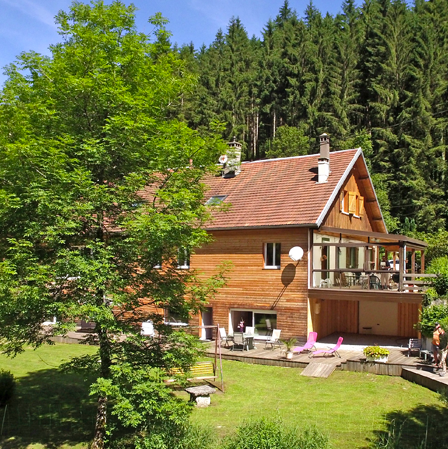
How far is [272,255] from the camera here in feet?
69.4

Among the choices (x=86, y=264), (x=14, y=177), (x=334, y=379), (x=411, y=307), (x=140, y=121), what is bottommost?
(x=334, y=379)

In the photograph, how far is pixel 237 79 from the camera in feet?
193

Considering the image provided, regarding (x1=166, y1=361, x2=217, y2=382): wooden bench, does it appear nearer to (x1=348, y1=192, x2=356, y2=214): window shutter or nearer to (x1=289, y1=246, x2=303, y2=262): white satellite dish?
(x1=289, y1=246, x2=303, y2=262): white satellite dish

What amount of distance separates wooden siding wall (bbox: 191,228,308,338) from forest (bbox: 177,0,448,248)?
59.6 ft

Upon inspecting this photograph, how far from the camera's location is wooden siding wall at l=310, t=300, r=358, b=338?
22.1 meters

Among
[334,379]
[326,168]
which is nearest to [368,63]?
[326,168]

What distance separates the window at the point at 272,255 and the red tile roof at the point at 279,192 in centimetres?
117

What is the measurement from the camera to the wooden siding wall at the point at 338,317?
22.1 metres

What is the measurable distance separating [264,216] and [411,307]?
27.8ft

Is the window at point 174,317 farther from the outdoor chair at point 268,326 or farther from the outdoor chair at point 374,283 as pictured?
the outdoor chair at point 374,283

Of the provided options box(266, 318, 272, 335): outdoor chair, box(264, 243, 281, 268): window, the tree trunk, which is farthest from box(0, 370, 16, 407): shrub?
box(264, 243, 281, 268): window

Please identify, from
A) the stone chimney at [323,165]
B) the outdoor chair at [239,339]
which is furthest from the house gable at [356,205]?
the outdoor chair at [239,339]

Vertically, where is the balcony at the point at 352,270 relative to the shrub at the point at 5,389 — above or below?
above

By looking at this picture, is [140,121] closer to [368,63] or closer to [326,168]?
[326,168]
